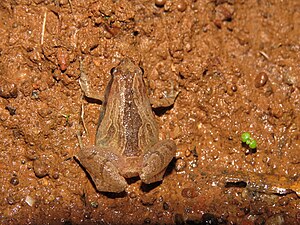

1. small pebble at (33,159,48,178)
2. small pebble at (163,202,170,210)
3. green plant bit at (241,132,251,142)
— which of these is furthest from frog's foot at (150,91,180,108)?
small pebble at (33,159,48,178)

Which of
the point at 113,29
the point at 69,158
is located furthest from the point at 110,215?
the point at 113,29

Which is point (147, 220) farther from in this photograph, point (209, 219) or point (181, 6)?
point (181, 6)

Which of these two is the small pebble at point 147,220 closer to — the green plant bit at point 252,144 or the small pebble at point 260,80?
the green plant bit at point 252,144

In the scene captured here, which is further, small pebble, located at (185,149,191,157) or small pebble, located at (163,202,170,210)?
small pebble, located at (185,149,191,157)

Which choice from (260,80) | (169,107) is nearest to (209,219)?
(169,107)

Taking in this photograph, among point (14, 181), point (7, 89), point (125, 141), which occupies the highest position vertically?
point (7, 89)

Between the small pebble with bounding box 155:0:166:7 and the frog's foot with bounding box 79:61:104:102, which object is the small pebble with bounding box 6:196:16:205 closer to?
the frog's foot with bounding box 79:61:104:102

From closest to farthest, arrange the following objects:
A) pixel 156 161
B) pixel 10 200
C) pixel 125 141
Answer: pixel 156 161 → pixel 125 141 → pixel 10 200

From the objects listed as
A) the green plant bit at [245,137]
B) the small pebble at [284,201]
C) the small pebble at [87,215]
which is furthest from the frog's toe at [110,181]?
the small pebble at [284,201]
